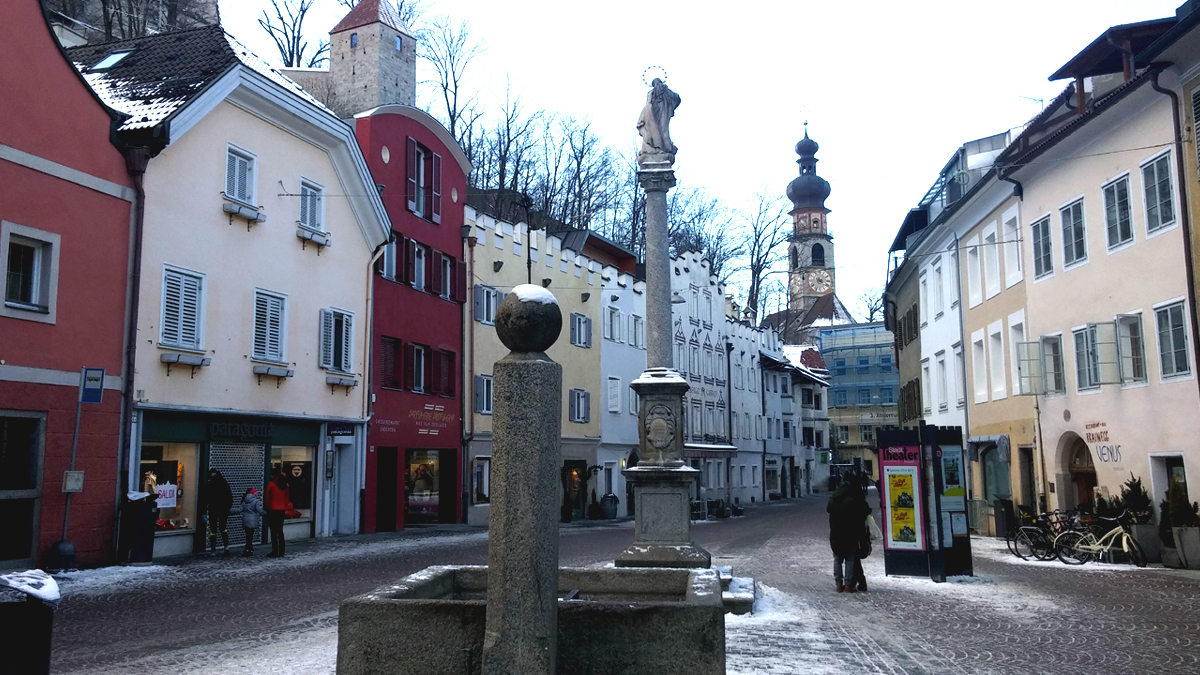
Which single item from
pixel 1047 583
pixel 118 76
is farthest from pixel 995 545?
pixel 118 76

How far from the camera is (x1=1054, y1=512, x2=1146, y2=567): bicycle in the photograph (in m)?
18.2

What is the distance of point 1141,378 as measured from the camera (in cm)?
1953

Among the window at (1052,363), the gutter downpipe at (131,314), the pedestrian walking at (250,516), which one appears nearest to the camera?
the gutter downpipe at (131,314)

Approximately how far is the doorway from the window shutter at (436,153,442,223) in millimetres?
7441

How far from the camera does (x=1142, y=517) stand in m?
18.6

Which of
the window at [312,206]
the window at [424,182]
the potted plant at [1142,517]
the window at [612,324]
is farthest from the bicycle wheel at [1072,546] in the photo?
the window at [612,324]

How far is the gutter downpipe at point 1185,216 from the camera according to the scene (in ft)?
57.9

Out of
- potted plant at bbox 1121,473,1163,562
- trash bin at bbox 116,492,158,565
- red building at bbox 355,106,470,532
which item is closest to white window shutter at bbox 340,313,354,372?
red building at bbox 355,106,470,532

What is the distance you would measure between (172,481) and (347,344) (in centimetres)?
675

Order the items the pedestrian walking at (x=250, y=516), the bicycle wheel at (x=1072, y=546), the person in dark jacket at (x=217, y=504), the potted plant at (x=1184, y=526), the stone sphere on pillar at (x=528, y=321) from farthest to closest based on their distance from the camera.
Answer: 1. the person in dark jacket at (x=217, y=504)
2. the pedestrian walking at (x=250, y=516)
3. the bicycle wheel at (x=1072, y=546)
4. the potted plant at (x=1184, y=526)
5. the stone sphere on pillar at (x=528, y=321)

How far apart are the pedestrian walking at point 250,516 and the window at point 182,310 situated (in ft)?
10.3

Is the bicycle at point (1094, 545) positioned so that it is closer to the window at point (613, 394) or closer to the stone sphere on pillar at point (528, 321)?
the stone sphere on pillar at point (528, 321)

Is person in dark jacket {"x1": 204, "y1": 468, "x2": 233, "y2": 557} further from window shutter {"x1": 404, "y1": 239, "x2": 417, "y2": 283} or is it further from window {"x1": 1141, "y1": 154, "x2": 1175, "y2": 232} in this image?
window {"x1": 1141, "y1": 154, "x2": 1175, "y2": 232}

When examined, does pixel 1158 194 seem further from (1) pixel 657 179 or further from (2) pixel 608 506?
(2) pixel 608 506
